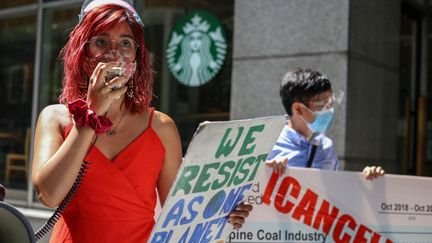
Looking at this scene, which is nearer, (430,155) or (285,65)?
(285,65)

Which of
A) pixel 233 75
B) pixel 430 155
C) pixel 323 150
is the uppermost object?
pixel 233 75

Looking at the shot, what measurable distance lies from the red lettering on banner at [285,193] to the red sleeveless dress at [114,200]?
1.68 m

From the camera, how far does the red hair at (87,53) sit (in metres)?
1.90

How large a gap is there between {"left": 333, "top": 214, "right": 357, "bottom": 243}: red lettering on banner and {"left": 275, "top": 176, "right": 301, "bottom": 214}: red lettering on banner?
311 millimetres

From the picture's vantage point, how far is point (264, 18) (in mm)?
6270

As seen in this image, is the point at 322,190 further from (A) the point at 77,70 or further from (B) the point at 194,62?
(B) the point at 194,62

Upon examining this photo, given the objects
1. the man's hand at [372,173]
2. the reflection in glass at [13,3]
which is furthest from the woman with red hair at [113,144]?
the reflection in glass at [13,3]

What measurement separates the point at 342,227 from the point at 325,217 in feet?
0.41

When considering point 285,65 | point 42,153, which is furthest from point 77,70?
point 285,65

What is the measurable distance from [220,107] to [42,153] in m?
5.29

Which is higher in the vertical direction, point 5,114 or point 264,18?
point 264,18

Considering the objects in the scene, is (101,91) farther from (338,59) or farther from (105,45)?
(338,59)

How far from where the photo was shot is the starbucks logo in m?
7.13

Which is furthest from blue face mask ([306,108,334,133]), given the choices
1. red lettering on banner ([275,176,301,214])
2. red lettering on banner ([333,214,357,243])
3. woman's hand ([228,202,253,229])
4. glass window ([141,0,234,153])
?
glass window ([141,0,234,153])
